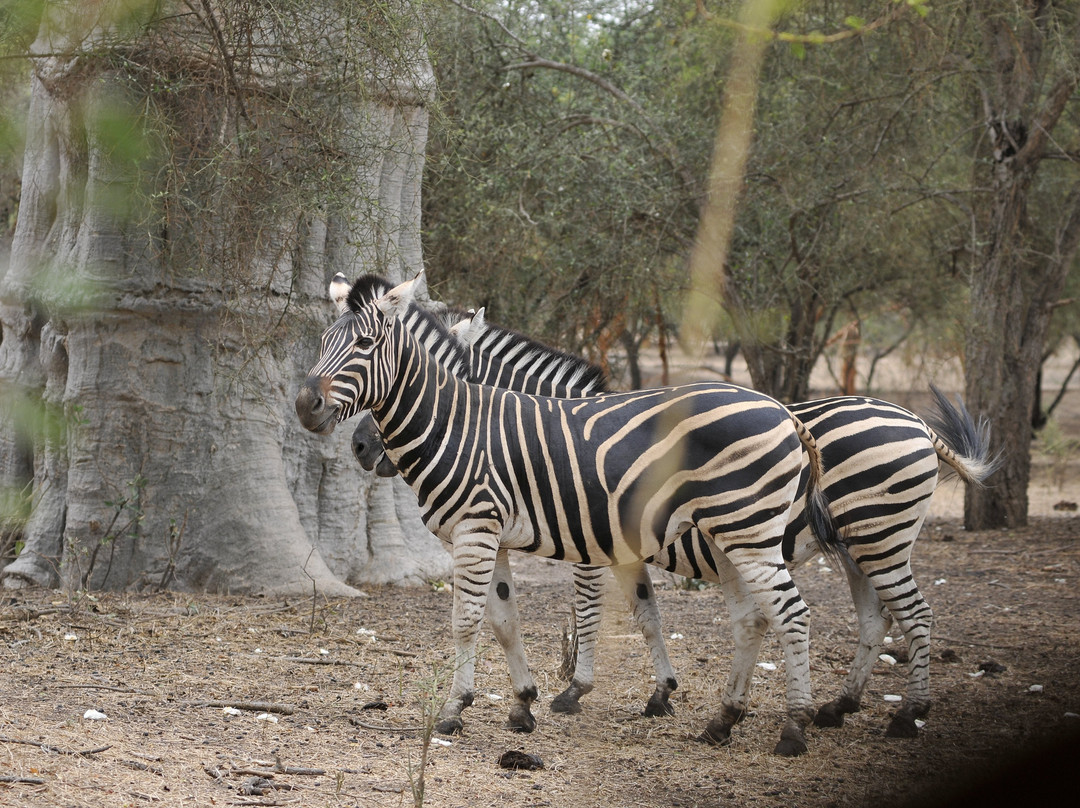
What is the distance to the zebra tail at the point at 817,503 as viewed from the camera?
4863mm

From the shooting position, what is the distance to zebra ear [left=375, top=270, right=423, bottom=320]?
15.6 feet

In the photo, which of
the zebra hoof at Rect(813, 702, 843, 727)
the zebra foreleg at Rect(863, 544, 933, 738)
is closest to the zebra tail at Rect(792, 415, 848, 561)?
the zebra foreleg at Rect(863, 544, 933, 738)

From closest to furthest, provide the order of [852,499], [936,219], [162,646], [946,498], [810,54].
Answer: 1. [852,499]
2. [162,646]
3. [810,54]
4. [936,219]
5. [946,498]

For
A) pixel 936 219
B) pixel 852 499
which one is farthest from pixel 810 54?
pixel 852 499

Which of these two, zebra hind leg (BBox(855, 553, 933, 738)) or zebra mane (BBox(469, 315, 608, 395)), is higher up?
zebra mane (BBox(469, 315, 608, 395))

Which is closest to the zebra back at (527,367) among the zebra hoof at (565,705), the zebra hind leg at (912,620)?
the zebra hoof at (565,705)

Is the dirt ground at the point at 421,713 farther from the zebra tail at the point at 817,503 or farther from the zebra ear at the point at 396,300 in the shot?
the zebra ear at the point at 396,300

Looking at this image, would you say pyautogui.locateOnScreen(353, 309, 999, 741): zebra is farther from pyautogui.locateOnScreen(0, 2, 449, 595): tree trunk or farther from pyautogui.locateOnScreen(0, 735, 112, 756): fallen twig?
pyautogui.locateOnScreen(0, 2, 449, 595): tree trunk

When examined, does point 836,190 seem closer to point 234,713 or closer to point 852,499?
point 852,499

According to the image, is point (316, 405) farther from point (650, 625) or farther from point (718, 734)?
point (718, 734)

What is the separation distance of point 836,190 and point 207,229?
705 centimetres

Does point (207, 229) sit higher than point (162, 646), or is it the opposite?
point (207, 229)

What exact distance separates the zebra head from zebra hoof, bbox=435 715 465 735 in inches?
56.1

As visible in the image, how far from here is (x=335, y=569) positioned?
8250 millimetres
